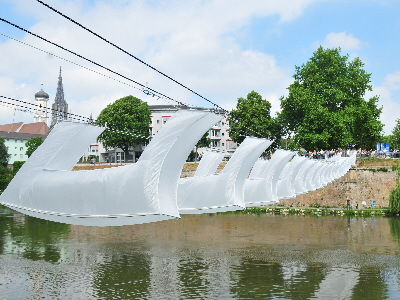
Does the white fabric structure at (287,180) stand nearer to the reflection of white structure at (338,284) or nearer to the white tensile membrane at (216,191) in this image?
the reflection of white structure at (338,284)

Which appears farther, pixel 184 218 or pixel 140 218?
pixel 184 218

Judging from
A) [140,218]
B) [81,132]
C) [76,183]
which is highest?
[81,132]

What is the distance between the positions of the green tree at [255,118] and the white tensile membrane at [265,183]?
162ft

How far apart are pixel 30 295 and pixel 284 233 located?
29433mm

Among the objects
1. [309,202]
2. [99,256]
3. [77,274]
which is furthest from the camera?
[309,202]

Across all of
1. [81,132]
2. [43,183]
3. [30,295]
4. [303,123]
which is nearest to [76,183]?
[43,183]

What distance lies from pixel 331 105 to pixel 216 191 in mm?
51595

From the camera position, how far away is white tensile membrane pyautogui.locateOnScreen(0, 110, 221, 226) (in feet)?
55.1

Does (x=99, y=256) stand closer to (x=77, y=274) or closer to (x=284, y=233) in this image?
(x=77, y=274)

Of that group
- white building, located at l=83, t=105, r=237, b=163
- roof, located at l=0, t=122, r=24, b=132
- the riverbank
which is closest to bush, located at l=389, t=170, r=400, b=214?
the riverbank

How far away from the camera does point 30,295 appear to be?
2509 centimetres

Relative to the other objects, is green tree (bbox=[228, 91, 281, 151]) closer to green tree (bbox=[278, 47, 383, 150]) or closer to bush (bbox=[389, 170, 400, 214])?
green tree (bbox=[278, 47, 383, 150])

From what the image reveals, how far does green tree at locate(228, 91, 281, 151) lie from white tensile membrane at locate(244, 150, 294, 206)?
49350 mm

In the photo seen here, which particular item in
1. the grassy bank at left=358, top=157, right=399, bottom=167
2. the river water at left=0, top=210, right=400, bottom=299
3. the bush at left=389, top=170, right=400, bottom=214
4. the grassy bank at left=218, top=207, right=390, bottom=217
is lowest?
the river water at left=0, top=210, right=400, bottom=299
